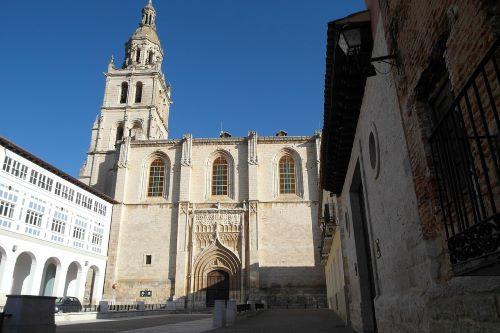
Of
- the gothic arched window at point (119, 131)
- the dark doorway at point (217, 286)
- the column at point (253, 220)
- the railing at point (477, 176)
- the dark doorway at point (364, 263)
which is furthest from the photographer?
the gothic arched window at point (119, 131)

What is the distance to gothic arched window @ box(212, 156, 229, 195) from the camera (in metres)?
36.6

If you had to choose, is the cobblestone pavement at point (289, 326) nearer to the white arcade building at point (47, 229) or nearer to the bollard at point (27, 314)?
the bollard at point (27, 314)

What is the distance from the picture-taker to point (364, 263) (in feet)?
31.3

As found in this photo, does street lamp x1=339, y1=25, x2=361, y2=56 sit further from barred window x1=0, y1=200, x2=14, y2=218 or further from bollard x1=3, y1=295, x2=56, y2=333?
barred window x1=0, y1=200, x2=14, y2=218

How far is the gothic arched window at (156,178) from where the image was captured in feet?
121

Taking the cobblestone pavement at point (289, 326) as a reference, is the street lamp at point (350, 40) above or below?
above

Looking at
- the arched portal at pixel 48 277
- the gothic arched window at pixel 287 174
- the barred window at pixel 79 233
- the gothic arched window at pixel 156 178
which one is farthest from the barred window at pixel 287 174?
the arched portal at pixel 48 277

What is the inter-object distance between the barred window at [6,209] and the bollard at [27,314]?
797 inches

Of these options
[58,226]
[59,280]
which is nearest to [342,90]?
[58,226]

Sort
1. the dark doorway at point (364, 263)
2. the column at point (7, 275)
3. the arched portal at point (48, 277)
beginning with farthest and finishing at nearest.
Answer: the arched portal at point (48, 277)
the column at point (7, 275)
the dark doorway at point (364, 263)

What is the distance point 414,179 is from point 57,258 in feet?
94.4

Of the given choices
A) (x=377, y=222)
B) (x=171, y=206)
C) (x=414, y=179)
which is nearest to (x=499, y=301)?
(x=414, y=179)

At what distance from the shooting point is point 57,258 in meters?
27.4

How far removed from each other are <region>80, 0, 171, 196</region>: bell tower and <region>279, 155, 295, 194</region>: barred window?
633 inches
